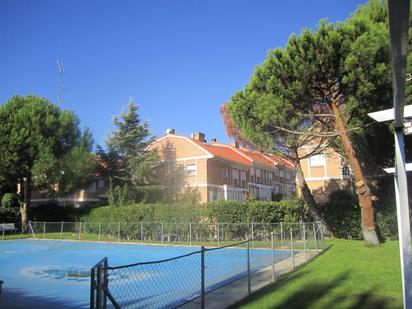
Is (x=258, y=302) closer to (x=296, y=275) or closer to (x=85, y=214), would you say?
(x=296, y=275)

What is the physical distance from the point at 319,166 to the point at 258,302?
28.4 m

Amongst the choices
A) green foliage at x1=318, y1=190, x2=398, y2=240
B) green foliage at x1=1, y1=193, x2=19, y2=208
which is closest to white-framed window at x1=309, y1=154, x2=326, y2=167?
green foliage at x1=318, y1=190, x2=398, y2=240

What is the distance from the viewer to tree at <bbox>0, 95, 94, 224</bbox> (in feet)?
113

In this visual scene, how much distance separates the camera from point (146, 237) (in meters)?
28.0

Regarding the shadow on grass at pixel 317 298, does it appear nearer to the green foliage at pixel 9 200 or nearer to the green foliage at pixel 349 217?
the green foliage at pixel 349 217

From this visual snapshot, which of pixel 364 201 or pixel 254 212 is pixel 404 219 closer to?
pixel 364 201

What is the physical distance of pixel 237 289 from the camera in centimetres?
961

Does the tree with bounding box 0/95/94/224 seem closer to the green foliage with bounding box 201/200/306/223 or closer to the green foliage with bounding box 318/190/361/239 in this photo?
the green foliage with bounding box 201/200/306/223

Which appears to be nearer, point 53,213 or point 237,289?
point 237,289

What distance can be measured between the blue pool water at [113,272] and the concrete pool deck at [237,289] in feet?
1.44

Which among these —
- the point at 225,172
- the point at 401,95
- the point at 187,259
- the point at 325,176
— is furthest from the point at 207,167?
the point at 401,95

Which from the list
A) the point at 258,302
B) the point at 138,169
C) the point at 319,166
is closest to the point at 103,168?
the point at 138,169

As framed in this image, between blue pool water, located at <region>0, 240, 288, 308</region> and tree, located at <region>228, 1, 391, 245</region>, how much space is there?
22.0 ft

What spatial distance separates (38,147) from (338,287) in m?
31.3
